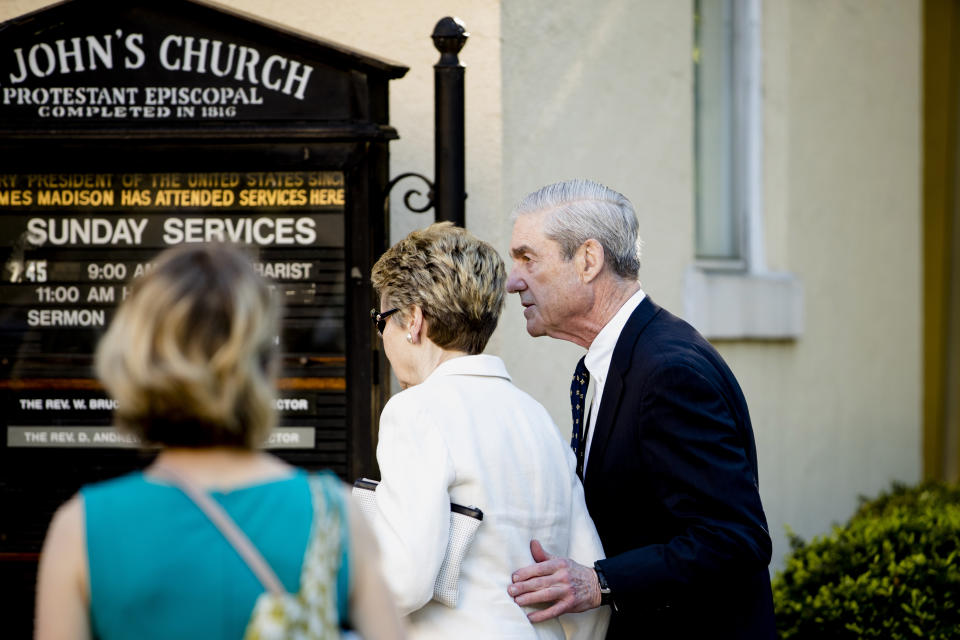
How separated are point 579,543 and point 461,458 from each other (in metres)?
0.45

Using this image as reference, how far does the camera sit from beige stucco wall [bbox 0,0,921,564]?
4785 mm

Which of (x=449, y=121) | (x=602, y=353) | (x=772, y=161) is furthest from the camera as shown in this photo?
(x=772, y=161)

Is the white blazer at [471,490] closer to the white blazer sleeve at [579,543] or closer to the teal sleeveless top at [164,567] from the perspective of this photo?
the white blazer sleeve at [579,543]

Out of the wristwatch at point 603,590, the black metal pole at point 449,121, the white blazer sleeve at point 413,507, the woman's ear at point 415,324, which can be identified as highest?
the black metal pole at point 449,121

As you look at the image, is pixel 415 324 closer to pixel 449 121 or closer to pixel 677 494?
pixel 677 494

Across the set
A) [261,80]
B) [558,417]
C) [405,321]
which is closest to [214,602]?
[405,321]

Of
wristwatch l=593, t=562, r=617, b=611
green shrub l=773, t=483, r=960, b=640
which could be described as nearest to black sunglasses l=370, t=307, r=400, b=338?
wristwatch l=593, t=562, r=617, b=611

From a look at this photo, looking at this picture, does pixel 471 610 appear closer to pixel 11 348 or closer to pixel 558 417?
pixel 11 348

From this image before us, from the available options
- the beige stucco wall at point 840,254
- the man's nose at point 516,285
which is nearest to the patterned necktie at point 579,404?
the man's nose at point 516,285

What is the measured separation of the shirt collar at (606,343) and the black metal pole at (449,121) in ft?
3.68

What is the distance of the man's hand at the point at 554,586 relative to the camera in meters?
2.60

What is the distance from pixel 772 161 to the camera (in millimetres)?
6418

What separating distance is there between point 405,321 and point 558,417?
2.42 meters

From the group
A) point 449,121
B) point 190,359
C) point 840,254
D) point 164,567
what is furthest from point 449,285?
point 840,254
